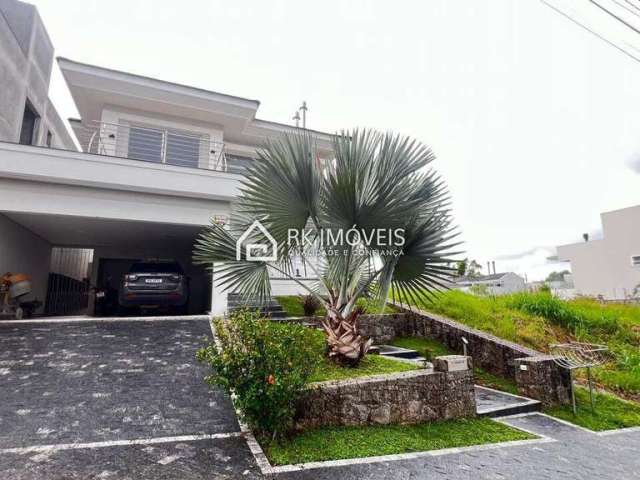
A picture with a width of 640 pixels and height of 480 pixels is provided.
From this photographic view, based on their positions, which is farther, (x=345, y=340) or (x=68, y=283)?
(x=68, y=283)

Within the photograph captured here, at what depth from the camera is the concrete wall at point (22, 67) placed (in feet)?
36.8

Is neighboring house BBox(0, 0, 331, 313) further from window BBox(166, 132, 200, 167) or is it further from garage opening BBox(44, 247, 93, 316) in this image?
garage opening BBox(44, 247, 93, 316)

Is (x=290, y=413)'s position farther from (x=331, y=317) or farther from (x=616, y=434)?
(x=616, y=434)

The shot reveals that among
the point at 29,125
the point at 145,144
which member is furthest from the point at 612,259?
the point at 29,125

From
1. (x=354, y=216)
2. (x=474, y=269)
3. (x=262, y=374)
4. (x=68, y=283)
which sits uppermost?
(x=474, y=269)

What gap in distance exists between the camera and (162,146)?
39.4 feet

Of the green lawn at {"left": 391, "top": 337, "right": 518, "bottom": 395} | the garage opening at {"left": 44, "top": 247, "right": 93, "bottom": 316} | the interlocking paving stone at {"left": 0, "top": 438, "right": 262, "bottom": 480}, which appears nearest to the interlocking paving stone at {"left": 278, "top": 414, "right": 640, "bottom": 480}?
the interlocking paving stone at {"left": 0, "top": 438, "right": 262, "bottom": 480}

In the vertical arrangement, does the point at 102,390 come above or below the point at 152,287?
below

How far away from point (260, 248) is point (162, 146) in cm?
858

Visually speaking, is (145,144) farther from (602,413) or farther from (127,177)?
(602,413)

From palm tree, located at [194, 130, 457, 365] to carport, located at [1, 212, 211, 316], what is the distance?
5128 millimetres

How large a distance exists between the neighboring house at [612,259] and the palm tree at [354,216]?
19.7m

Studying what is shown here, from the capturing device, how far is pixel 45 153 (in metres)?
7.98

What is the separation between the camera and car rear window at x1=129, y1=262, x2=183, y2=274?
8977 mm
